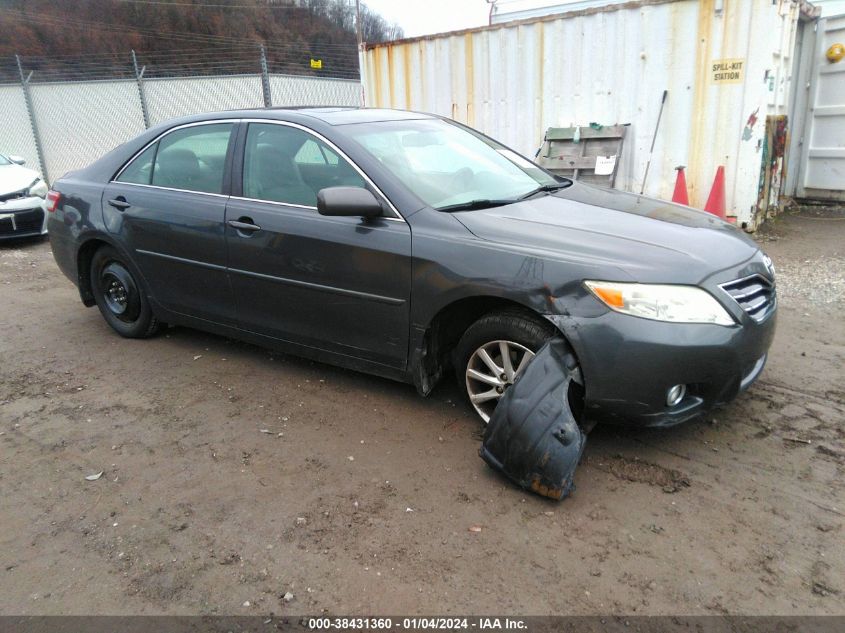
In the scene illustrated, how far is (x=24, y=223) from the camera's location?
8672 millimetres

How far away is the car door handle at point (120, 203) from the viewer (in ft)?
14.8

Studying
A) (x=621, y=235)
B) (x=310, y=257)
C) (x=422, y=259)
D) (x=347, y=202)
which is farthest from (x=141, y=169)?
(x=621, y=235)

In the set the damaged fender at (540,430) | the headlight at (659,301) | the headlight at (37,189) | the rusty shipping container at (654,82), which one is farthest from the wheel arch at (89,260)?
the rusty shipping container at (654,82)

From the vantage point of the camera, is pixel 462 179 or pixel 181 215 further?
pixel 181 215

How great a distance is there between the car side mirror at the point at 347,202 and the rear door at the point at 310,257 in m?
0.11

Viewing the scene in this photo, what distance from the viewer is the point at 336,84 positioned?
14016 mm

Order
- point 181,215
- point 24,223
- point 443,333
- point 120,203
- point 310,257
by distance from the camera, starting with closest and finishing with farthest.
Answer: point 443,333 < point 310,257 < point 181,215 < point 120,203 < point 24,223

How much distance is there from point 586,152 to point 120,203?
599cm

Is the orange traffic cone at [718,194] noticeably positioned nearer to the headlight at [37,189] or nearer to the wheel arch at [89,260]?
the wheel arch at [89,260]

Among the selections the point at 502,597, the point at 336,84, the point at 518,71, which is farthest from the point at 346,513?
the point at 336,84

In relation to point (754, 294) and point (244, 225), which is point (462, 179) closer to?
point (244, 225)

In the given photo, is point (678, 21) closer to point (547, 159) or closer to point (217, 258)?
point (547, 159)

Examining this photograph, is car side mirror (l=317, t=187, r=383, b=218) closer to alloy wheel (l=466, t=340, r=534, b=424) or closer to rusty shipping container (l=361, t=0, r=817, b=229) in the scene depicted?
alloy wheel (l=466, t=340, r=534, b=424)

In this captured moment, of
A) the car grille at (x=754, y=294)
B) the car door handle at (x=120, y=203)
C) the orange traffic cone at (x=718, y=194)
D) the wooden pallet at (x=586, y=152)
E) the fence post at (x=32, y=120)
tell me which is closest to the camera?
the car grille at (x=754, y=294)
